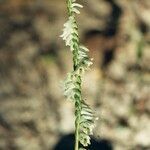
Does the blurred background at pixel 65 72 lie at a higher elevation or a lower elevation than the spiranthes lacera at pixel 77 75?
higher

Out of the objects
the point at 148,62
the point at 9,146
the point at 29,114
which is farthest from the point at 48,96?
the point at 148,62

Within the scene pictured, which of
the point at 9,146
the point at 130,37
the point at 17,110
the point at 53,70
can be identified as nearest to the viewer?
the point at 9,146

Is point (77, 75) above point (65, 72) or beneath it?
beneath

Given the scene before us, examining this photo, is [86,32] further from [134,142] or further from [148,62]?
[134,142]

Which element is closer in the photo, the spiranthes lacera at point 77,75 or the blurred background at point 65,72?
the spiranthes lacera at point 77,75

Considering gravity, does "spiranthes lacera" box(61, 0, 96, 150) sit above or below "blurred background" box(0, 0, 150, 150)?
below
